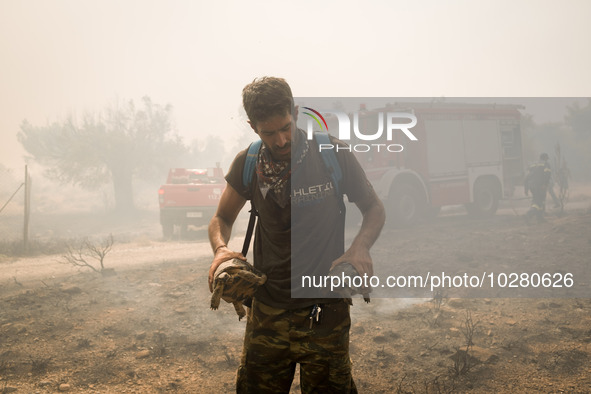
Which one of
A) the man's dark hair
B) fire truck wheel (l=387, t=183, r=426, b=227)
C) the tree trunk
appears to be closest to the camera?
the man's dark hair

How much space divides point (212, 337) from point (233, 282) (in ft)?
10.3

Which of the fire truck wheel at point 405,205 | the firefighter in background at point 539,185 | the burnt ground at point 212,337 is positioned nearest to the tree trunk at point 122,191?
the burnt ground at point 212,337

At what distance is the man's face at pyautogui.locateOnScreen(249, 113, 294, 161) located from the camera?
177 cm

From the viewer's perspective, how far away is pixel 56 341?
4.39m

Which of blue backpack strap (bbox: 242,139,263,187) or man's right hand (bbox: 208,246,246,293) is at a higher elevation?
blue backpack strap (bbox: 242,139,263,187)

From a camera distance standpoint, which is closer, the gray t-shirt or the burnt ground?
the gray t-shirt

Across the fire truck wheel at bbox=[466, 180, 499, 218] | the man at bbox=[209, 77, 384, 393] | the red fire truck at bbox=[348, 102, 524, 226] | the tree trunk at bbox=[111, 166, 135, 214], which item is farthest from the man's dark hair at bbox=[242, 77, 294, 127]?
the tree trunk at bbox=[111, 166, 135, 214]

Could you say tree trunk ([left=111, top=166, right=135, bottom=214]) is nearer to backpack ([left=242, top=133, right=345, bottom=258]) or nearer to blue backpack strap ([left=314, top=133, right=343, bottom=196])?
backpack ([left=242, top=133, right=345, bottom=258])

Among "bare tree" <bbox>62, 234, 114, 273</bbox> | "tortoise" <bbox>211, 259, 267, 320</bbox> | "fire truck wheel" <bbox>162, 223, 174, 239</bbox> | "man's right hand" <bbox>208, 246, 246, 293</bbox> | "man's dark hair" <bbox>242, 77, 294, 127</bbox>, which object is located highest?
"man's dark hair" <bbox>242, 77, 294, 127</bbox>

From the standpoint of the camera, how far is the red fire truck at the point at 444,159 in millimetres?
10242

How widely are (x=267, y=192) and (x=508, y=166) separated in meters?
12.2

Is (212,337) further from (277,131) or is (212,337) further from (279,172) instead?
(277,131)

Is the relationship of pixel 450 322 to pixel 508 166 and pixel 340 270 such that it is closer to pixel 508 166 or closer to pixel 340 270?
pixel 340 270

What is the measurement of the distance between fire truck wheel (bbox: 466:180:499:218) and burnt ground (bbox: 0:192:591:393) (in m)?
4.25
